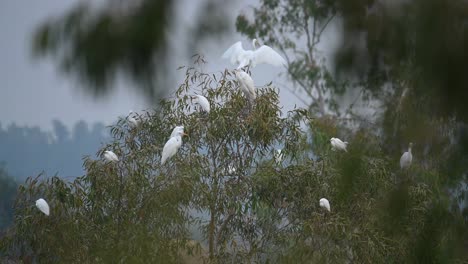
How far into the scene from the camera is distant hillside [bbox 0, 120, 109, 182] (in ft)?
29.8

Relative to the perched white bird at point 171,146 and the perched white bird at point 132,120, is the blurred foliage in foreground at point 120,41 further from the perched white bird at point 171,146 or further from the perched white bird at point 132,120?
the perched white bird at point 132,120

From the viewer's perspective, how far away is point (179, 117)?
4.55 meters

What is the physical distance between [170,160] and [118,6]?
10.5 feet

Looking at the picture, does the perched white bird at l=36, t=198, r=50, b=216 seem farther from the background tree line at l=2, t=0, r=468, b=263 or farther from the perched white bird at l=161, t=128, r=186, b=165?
the perched white bird at l=161, t=128, r=186, b=165

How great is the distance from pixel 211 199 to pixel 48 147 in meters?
5.42

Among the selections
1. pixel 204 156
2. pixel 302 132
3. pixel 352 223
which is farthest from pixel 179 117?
pixel 352 223

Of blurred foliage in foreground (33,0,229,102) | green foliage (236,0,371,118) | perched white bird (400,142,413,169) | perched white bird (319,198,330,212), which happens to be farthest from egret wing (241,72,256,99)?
green foliage (236,0,371,118)

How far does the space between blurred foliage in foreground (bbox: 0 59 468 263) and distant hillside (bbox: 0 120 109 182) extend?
4.57 meters

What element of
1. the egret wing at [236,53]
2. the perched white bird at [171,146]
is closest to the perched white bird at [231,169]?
the perched white bird at [171,146]

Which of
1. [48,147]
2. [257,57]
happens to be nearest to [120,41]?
[257,57]

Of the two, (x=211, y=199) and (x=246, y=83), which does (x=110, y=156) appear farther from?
(x=246, y=83)

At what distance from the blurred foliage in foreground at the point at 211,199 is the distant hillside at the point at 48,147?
15.0ft

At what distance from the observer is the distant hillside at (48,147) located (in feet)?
29.8

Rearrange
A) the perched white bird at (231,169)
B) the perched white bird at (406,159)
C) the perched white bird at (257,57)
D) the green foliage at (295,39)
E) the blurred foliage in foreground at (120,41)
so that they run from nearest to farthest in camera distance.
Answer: the blurred foliage in foreground at (120,41) < the perched white bird at (406,159) < the perched white bird at (231,169) < the perched white bird at (257,57) < the green foliage at (295,39)
